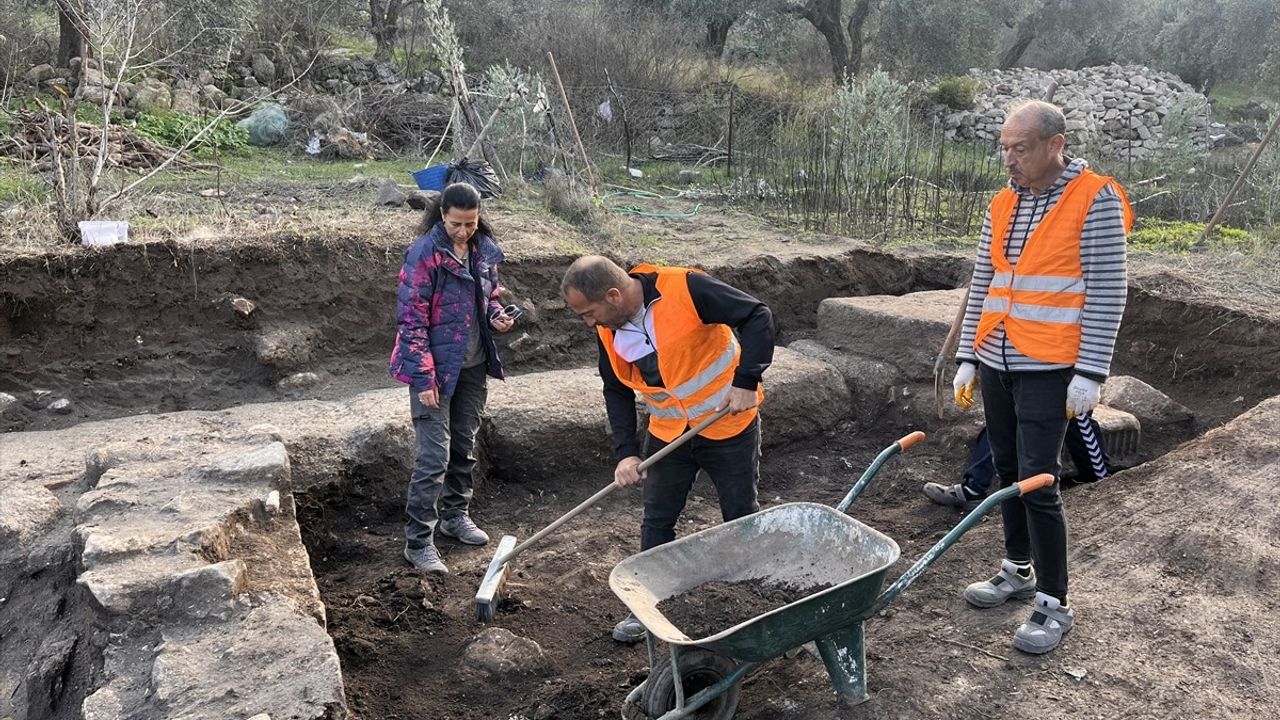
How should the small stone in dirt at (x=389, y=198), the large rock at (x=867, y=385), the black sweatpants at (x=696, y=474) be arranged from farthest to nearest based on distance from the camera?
the small stone in dirt at (x=389, y=198) < the large rock at (x=867, y=385) < the black sweatpants at (x=696, y=474)

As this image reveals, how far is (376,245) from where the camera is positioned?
6656 millimetres

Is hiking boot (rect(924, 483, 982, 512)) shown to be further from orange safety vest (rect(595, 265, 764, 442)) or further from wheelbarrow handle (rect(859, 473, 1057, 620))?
orange safety vest (rect(595, 265, 764, 442))

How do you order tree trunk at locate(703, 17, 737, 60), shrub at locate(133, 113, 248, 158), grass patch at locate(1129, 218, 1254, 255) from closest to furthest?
grass patch at locate(1129, 218, 1254, 255) < shrub at locate(133, 113, 248, 158) < tree trunk at locate(703, 17, 737, 60)

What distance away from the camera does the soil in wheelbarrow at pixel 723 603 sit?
2973mm

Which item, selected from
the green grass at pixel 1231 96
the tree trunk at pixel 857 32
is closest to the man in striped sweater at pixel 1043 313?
the tree trunk at pixel 857 32

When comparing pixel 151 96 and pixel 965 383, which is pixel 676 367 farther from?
pixel 151 96

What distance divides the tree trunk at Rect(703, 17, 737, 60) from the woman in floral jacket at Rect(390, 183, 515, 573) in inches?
633

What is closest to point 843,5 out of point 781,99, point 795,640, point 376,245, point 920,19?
point 920,19

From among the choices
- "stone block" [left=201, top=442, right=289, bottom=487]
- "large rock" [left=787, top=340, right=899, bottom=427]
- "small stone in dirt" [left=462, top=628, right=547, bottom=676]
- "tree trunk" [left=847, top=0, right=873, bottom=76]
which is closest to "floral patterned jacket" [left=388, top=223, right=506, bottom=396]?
"stone block" [left=201, top=442, right=289, bottom=487]

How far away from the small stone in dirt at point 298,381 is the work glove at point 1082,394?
4.63 metres

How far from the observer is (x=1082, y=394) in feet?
9.63

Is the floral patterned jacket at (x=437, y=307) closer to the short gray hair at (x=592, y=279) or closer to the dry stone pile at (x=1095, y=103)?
the short gray hair at (x=592, y=279)

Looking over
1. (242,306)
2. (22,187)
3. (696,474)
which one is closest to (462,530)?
(696,474)

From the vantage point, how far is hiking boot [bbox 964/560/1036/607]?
3557mm
